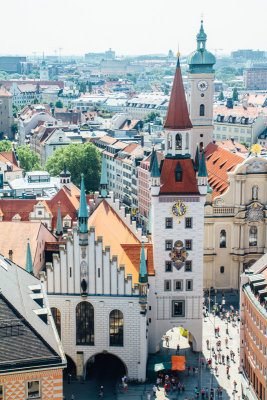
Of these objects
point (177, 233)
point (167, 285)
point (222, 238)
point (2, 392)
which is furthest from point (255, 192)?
point (2, 392)

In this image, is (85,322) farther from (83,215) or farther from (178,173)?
(178,173)

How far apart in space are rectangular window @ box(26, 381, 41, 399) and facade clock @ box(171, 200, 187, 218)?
119 ft

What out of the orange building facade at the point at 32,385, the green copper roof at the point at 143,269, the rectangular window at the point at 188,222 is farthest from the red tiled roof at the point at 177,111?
the orange building facade at the point at 32,385

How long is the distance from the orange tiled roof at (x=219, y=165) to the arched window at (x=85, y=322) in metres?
42.3

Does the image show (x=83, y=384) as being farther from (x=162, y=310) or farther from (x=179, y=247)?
(x=179, y=247)

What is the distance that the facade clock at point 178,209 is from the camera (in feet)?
272

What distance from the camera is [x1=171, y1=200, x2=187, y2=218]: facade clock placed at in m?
83.0

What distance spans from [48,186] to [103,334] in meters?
64.1

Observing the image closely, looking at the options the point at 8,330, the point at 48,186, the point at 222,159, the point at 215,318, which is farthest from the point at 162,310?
→ the point at 48,186

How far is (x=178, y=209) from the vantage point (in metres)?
83.1

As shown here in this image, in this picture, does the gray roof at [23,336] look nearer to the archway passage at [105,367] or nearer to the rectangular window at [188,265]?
the archway passage at [105,367]

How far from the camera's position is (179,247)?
84000mm

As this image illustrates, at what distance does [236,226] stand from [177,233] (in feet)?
94.8

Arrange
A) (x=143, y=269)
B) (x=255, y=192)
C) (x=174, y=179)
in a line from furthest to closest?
(x=255, y=192) → (x=174, y=179) → (x=143, y=269)
